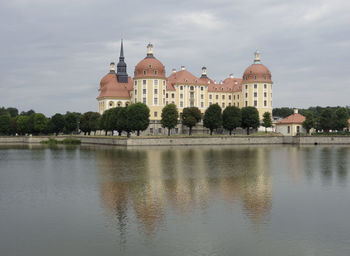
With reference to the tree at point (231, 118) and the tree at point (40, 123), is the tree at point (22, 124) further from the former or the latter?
the tree at point (231, 118)

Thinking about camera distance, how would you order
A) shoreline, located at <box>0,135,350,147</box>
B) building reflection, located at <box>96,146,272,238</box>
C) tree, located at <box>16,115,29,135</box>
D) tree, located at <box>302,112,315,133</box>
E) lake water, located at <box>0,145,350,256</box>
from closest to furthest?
lake water, located at <box>0,145,350,256</box> → building reflection, located at <box>96,146,272,238</box> → shoreline, located at <box>0,135,350,147</box> → tree, located at <box>302,112,315,133</box> → tree, located at <box>16,115,29,135</box>

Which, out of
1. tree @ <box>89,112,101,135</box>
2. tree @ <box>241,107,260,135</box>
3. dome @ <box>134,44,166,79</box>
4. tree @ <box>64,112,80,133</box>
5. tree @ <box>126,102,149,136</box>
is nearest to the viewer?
tree @ <box>126,102,149,136</box>

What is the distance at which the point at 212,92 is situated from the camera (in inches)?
5290

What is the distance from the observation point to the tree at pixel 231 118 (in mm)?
110062

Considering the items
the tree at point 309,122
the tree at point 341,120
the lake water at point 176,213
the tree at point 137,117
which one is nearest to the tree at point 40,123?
the tree at point 137,117

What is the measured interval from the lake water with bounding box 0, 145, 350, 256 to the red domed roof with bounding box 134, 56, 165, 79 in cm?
7303

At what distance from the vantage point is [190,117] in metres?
111

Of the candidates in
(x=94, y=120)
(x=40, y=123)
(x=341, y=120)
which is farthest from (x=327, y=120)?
(x=40, y=123)

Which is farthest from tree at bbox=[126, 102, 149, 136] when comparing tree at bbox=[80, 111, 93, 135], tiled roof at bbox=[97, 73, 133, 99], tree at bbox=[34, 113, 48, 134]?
tree at bbox=[34, 113, 48, 134]

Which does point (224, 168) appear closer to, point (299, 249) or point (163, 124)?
point (299, 249)

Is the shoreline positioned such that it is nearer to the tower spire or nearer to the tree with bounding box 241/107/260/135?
the tree with bounding box 241/107/260/135

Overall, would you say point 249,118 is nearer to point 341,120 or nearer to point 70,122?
point 341,120

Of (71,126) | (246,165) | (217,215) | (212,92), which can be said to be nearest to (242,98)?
(212,92)

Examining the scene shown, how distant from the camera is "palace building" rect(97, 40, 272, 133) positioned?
118 metres
